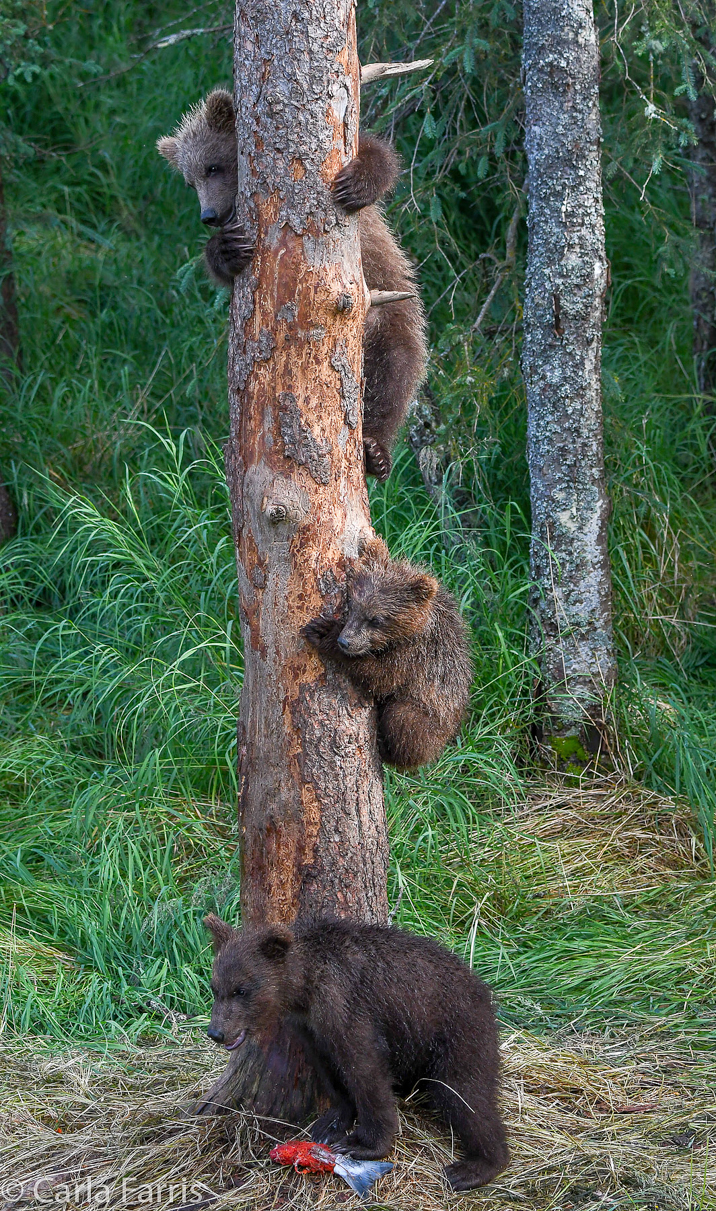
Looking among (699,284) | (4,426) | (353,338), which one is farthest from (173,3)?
(353,338)

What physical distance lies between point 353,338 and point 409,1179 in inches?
89.2

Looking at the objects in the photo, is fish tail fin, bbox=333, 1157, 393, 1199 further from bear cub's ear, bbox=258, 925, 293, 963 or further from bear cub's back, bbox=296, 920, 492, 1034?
bear cub's ear, bbox=258, 925, 293, 963

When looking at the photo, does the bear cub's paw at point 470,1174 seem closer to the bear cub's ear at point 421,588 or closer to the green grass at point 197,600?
the green grass at point 197,600

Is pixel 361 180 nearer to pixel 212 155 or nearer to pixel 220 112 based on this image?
pixel 212 155

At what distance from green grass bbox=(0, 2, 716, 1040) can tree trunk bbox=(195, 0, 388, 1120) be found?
1.17 metres

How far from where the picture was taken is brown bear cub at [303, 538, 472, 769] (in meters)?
3.26

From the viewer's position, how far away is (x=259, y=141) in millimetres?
3166

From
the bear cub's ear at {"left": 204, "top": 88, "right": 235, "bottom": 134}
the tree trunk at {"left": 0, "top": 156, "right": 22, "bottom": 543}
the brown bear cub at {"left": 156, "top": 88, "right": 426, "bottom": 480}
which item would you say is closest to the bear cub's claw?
the brown bear cub at {"left": 156, "top": 88, "right": 426, "bottom": 480}

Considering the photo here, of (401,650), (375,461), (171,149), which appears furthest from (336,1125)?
(171,149)

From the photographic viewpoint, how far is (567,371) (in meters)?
5.50

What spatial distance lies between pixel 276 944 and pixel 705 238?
18.3 ft

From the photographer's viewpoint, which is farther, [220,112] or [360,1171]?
Result: [220,112]

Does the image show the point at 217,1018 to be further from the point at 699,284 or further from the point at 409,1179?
the point at 699,284

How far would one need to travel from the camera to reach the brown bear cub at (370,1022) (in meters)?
3.00
